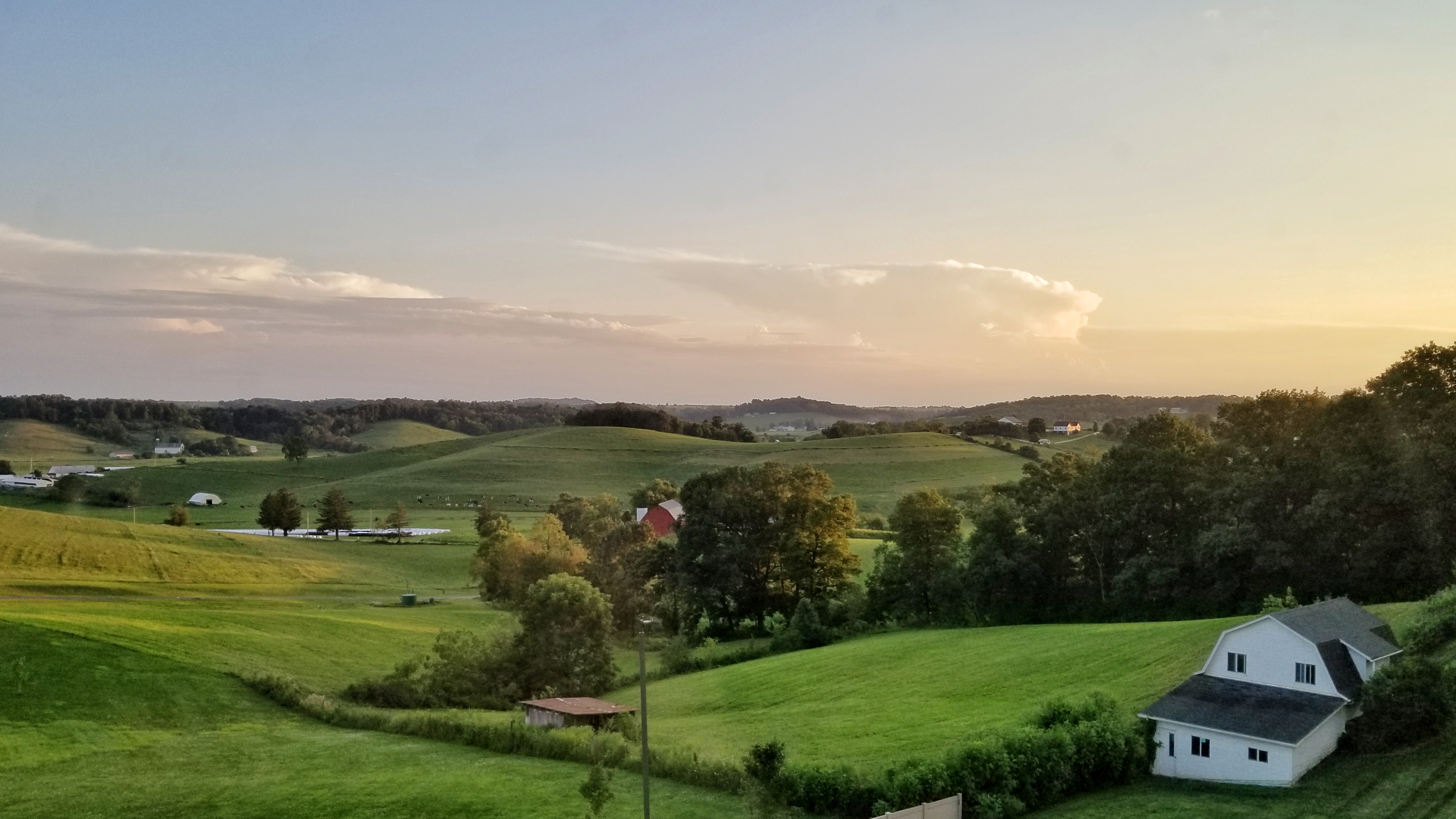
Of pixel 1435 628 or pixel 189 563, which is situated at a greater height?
pixel 1435 628

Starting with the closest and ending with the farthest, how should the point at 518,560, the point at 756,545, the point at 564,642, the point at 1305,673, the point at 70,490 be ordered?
the point at 1305,673 < the point at 564,642 < the point at 756,545 < the point at 518,560 < the point at 70,490

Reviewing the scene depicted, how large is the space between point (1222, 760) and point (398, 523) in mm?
88422

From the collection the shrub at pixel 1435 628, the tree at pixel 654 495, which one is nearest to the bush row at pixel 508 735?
the shrub at pixel 1435 628

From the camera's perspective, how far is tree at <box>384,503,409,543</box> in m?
99.6

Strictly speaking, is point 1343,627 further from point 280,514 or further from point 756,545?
point 280,514

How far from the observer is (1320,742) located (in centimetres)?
2708

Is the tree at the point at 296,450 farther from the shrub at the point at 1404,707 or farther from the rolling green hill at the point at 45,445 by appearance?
the shrub at the point at 1404,707

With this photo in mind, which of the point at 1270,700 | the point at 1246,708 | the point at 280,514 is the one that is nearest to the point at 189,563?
the point at 280,514

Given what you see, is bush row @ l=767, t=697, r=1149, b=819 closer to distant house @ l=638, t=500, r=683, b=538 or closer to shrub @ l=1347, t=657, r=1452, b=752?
shrub @ l=1347, t=657, r=1452, b=752

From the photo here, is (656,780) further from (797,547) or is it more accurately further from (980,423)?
(980,423)

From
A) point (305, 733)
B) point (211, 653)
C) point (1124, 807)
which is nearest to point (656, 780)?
point (1124, 807)

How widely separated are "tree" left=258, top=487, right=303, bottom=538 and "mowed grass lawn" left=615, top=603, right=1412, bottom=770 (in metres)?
64.2

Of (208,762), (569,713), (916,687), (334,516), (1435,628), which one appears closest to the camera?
(1435,628)

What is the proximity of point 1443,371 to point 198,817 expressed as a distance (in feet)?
163
